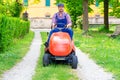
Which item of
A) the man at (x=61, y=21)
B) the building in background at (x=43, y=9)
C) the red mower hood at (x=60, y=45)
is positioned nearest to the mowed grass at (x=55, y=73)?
the red mower hood at (x=60, y=45)

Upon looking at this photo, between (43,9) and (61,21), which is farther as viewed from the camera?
(43,9)

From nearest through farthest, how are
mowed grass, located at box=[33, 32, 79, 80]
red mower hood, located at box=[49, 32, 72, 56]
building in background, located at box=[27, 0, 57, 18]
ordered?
mowed grass, located at box=[33, 32, 79, 80] < red mower hood, located at box=[49, 32, 72, 56] < building in background, located at box=[27, 0, 57, 18]

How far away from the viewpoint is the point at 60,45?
12.5 metres

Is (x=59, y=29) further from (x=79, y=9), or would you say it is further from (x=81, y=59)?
(x=79, y=9)

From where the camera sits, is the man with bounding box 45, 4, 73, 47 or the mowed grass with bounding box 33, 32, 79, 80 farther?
the man with bounding box 45, 4, 73, 47

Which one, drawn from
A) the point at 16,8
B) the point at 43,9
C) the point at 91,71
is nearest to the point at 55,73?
the point at 91,71

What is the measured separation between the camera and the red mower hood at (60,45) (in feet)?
41.0

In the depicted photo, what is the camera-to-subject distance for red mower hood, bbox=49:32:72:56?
A: 12.5 metres

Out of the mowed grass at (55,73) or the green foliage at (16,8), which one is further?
the green foliage at (16,8)

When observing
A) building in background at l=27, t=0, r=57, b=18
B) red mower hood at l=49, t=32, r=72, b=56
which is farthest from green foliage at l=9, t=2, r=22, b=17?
building in background at l=27, t=0, r=57, b=18

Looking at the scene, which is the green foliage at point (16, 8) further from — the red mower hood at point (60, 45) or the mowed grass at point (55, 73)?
the mowed grass at point (55, 73)

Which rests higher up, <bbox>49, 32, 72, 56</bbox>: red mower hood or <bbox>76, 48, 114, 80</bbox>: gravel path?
<bbox>49, 32, 72, 56</bbox>: red mower hood

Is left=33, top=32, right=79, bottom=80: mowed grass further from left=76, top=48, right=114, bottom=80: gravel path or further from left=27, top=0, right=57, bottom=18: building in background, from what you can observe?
left=27, top=0, right=57, bottom=18: building in background

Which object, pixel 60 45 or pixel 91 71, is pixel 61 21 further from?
pixel 91 71
